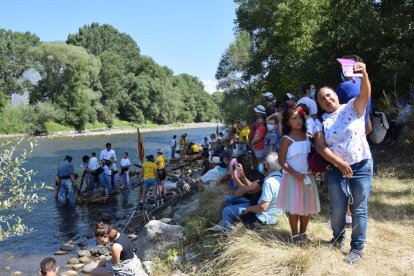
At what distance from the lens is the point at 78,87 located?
55062mm

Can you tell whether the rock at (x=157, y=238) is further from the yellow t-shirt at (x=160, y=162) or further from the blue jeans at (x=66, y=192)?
the blue jeans at (x=66, y=192)

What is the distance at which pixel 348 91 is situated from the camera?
4.53 metres

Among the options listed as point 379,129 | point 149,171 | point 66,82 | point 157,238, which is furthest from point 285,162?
point 66,82

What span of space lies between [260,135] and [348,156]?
4.35m

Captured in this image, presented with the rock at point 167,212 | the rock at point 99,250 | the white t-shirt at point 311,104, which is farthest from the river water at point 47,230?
the white t-shirt at point 311,104

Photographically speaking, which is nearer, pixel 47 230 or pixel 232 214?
pixel 232 214

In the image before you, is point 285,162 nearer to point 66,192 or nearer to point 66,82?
point 66,192

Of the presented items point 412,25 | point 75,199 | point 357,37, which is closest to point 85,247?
point 75,199

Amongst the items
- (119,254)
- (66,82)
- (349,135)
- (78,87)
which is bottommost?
(119,254)

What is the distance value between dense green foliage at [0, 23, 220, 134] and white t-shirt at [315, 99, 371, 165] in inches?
1924

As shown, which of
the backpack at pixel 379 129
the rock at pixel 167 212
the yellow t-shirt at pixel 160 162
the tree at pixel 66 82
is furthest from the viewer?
→ the tree at pixel 66 82

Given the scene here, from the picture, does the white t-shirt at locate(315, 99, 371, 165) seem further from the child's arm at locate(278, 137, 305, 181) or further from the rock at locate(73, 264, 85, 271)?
the rock at locate(73, 264, 85, 271)

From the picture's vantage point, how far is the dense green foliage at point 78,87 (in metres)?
51.3

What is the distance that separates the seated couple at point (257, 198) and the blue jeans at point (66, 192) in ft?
30.4
